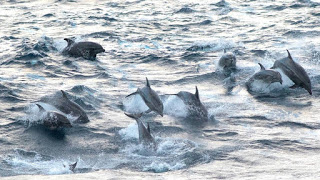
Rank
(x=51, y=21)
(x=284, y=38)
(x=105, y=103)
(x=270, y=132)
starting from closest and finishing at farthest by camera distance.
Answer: (x=270, y=132) → (x=105, y=103) → (x=284, y=38) → (x=51, y=21)

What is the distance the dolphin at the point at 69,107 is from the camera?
42.1 feet

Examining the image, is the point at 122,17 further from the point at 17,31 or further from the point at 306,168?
the point at 306,168

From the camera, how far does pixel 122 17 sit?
26484mm

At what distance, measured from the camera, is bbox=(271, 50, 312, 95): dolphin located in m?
15.0

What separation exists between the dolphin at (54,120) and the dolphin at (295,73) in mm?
5879

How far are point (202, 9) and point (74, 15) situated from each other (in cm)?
584

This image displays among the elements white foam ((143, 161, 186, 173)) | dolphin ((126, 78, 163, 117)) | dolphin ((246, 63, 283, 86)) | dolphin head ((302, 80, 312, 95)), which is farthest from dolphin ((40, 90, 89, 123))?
dolphin head ((302, 80, 312, 95))

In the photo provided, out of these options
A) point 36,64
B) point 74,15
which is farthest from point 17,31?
point 36,64

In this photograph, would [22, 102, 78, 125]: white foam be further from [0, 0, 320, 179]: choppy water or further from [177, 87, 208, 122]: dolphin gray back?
[177, 87, 208, 122]: dolphin gray back

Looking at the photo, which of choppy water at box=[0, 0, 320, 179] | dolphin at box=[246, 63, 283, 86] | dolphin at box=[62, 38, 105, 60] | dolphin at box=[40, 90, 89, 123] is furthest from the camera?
dolphin at box=[62, 38, 105, 60]

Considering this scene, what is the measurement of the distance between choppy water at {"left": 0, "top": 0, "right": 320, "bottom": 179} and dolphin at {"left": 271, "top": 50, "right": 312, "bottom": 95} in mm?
259

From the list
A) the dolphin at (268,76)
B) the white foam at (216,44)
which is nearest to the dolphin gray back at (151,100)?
the dolphin at (268,76)

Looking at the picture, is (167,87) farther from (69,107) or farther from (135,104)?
(69,107)

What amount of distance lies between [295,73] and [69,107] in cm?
581
